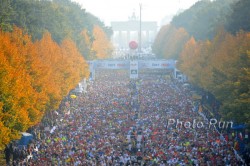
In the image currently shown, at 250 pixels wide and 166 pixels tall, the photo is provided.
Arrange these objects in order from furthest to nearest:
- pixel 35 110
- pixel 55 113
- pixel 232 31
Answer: pixel 232 31
pixel 55 113
pixel 35 110

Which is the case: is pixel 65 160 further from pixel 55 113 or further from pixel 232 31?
pixel 232 31

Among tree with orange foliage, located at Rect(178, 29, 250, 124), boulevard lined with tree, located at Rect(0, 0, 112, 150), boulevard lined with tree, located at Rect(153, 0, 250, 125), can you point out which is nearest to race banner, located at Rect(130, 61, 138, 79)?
boulevard lined with tree, located at Rect(153, 0, 250, 125)

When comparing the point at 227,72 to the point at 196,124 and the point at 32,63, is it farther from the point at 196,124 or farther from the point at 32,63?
the point at 32,63

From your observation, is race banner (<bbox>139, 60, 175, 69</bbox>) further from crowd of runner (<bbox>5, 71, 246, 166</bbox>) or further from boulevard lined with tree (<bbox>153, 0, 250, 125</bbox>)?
crowd of runner (<bbox>5, 71, 246, 166</bbox>)

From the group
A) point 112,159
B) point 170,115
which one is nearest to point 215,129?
point 170,115

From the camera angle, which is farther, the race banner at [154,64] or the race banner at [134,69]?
the race banner at [154,64]

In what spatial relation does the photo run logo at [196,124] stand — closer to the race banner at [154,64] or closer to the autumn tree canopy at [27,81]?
the autumn tree canopy at [27,81]

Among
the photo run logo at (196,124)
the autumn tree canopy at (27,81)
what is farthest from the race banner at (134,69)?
the photo run logo at (196,124)

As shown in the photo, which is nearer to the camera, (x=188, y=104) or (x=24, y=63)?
(x=24, y=63)
